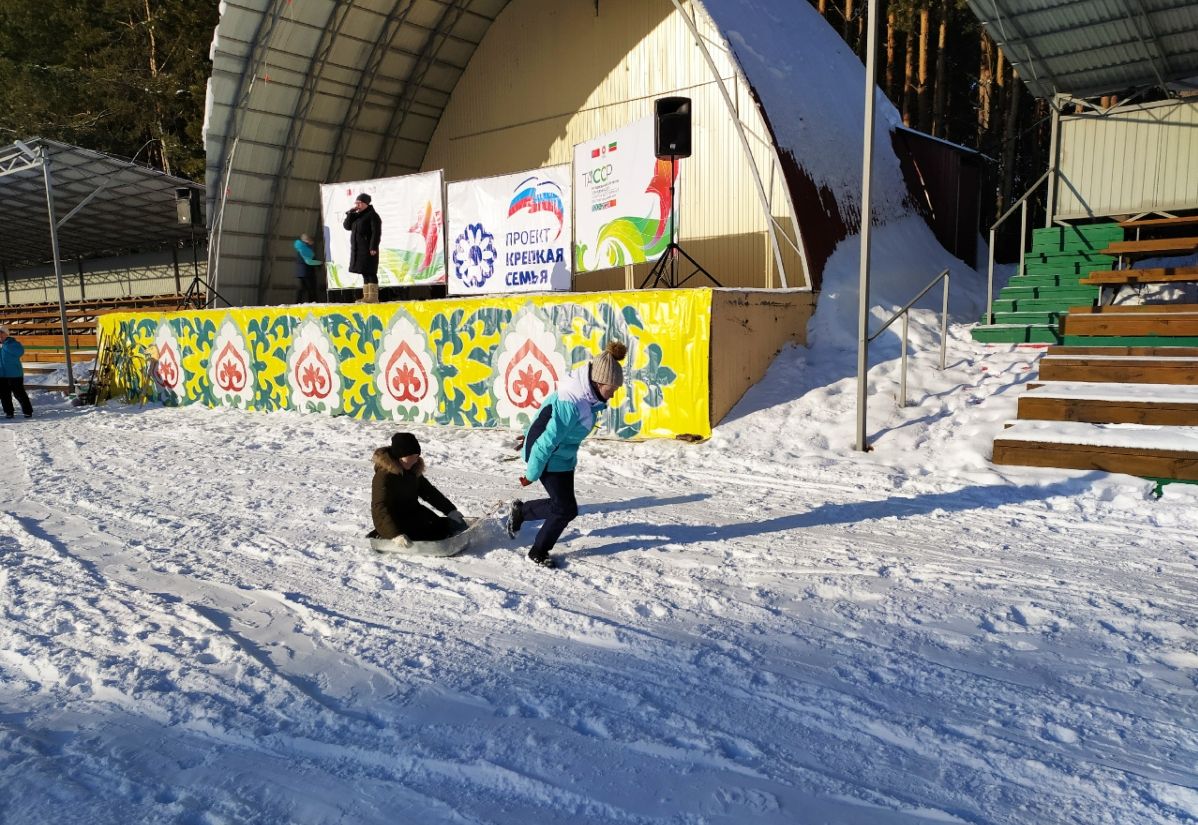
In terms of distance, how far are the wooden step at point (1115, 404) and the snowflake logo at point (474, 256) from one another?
7.48 meters

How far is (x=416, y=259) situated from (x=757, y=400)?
Result: 21.3ft

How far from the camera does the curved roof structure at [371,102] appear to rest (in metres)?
12.6

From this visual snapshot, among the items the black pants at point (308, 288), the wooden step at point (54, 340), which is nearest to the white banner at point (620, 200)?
the black pants at point (308, 288)

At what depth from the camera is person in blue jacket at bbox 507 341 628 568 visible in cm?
476

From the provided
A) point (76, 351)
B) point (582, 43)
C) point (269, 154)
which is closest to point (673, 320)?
point (582, 43)

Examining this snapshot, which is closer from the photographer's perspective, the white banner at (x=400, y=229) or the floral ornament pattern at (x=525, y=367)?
the floral ornament pattern at (x=525, y=367)

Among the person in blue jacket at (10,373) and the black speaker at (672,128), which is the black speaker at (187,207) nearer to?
the person in blue jacket at (10,373)

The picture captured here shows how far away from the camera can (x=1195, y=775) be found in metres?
2.59

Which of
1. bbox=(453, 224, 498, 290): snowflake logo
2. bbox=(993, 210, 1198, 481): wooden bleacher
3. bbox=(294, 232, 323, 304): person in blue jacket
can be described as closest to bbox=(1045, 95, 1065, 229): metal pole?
bbox=(993, 210, 1198, 481): wooden bleacher

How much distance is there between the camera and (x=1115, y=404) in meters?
6.91

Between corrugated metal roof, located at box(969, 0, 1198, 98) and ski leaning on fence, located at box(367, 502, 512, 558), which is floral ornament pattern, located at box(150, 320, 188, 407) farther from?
corrugated metal roof, located at box(969, 0, 1198, 98)

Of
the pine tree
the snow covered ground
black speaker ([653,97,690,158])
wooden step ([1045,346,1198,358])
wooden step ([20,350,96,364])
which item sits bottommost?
the snow covered ground

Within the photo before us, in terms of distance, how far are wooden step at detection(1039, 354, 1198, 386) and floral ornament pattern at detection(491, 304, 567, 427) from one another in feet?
18.0

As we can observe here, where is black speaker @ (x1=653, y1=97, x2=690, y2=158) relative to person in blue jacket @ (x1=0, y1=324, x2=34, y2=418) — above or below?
above
